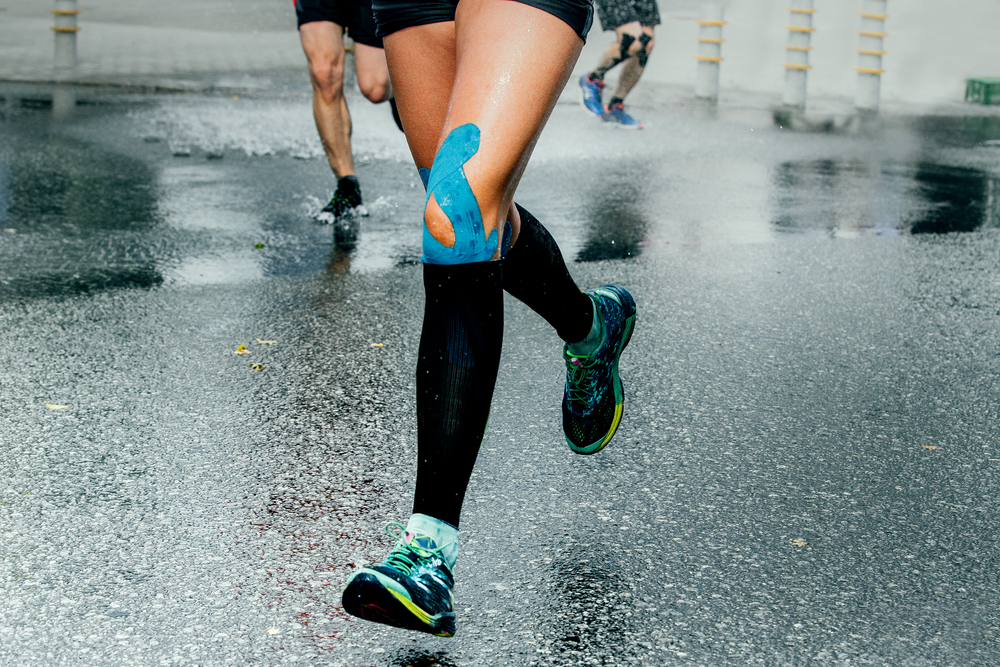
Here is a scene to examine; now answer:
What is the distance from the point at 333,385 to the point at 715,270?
217 cm

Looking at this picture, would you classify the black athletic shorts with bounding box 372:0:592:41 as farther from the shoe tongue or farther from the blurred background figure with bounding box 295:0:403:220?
the blurred background figure with bounding box 295:0:403:220

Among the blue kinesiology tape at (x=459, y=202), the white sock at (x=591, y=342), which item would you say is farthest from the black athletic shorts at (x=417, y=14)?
the white sock at (x=591, y=342)

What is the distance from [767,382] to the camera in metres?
3.57

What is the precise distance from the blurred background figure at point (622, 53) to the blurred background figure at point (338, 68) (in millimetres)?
4620

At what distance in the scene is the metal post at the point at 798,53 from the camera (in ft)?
39.6

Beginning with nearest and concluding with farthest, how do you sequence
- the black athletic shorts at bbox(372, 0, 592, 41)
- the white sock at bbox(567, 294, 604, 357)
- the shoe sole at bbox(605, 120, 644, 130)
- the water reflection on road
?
the black athletic shorts at bbox(372, 0, 592, 41)
the white sock at bbox(567, 294, 604, 357)
the water reflection on road
the shoe sole at bbox(605, 120, 644, 130)

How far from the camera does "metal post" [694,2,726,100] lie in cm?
1216

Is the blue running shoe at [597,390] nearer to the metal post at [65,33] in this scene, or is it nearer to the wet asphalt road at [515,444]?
the wet asphalt road at [515,444]

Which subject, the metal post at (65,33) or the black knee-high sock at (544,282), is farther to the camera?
the metal post at (65,33)

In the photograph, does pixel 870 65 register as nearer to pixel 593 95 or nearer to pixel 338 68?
pixel 593 95

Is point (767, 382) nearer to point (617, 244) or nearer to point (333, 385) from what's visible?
point (333, 385)

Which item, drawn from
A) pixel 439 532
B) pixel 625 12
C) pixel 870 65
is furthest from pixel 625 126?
pixel 439 532

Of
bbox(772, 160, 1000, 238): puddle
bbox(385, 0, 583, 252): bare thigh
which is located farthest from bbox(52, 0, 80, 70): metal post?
bbox(385, 0, 583, 252): bare thigh

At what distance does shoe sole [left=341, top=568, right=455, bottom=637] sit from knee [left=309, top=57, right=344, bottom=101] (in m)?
4.17
